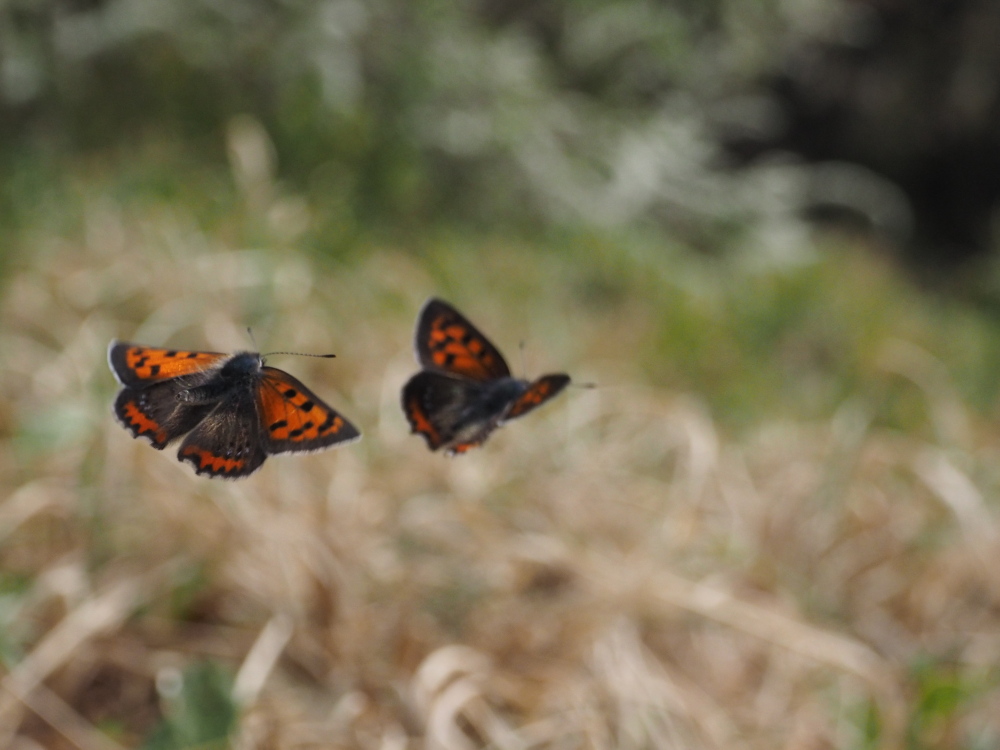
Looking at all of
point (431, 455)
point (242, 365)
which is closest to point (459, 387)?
point (242, 365)

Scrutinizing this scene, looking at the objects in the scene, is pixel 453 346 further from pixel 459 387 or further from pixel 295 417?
pixel 295 417

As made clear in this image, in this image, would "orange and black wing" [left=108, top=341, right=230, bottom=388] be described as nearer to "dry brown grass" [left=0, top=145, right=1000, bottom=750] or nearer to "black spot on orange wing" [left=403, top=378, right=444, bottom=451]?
"black spot on orange wing" [left=403, top=378, right=444, bottom=451]

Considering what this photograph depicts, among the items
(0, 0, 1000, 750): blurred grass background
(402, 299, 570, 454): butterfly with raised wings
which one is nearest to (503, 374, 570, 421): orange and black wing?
(402, 299, 570, 454): butterfly with raised wings

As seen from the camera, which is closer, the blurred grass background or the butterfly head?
the butterfly head

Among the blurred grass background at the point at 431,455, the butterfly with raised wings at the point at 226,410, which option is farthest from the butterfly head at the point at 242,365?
the blurred grass background at the point at 431,455

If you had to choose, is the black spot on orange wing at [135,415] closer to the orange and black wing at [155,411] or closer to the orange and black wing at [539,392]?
the orange and black wing at [155,411]

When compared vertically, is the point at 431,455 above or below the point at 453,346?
above

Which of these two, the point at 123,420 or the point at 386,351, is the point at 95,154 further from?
the point at 123,420
